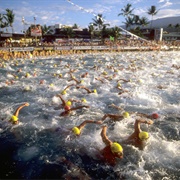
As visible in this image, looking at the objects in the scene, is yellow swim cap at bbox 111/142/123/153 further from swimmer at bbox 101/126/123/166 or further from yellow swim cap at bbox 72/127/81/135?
yellow swim cap at bbox 72/127/81/135

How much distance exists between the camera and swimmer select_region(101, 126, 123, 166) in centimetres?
500

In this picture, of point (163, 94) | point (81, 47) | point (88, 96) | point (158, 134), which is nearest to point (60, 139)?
point (158, 134)

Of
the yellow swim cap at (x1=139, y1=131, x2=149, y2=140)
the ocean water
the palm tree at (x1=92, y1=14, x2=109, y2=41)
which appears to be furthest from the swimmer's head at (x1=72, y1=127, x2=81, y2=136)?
the palm tree at (x1=92, y1=14, x2=109, y2=41)

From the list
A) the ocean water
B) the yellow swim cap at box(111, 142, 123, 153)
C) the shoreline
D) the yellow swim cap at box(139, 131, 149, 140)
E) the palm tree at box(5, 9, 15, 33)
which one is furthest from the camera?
the palm tree at box(5, 9, 15, 33)

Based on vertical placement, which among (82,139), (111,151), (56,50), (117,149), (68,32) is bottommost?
(82,139)

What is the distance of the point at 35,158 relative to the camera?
19.5 feet

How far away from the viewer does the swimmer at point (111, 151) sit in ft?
16.4

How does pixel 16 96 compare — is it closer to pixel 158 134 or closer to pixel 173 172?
pixel 158 134

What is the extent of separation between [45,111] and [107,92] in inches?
180

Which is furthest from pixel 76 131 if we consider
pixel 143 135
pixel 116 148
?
pixel 143 135

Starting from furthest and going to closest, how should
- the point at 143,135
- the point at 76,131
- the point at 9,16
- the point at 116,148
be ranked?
the point at 9,16
the point at 76,131
the point at 143,135
the point at 116,148

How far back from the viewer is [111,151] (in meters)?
5.22

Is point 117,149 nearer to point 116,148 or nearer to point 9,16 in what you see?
point 116,148

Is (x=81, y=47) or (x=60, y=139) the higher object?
(x=81, y=47)
